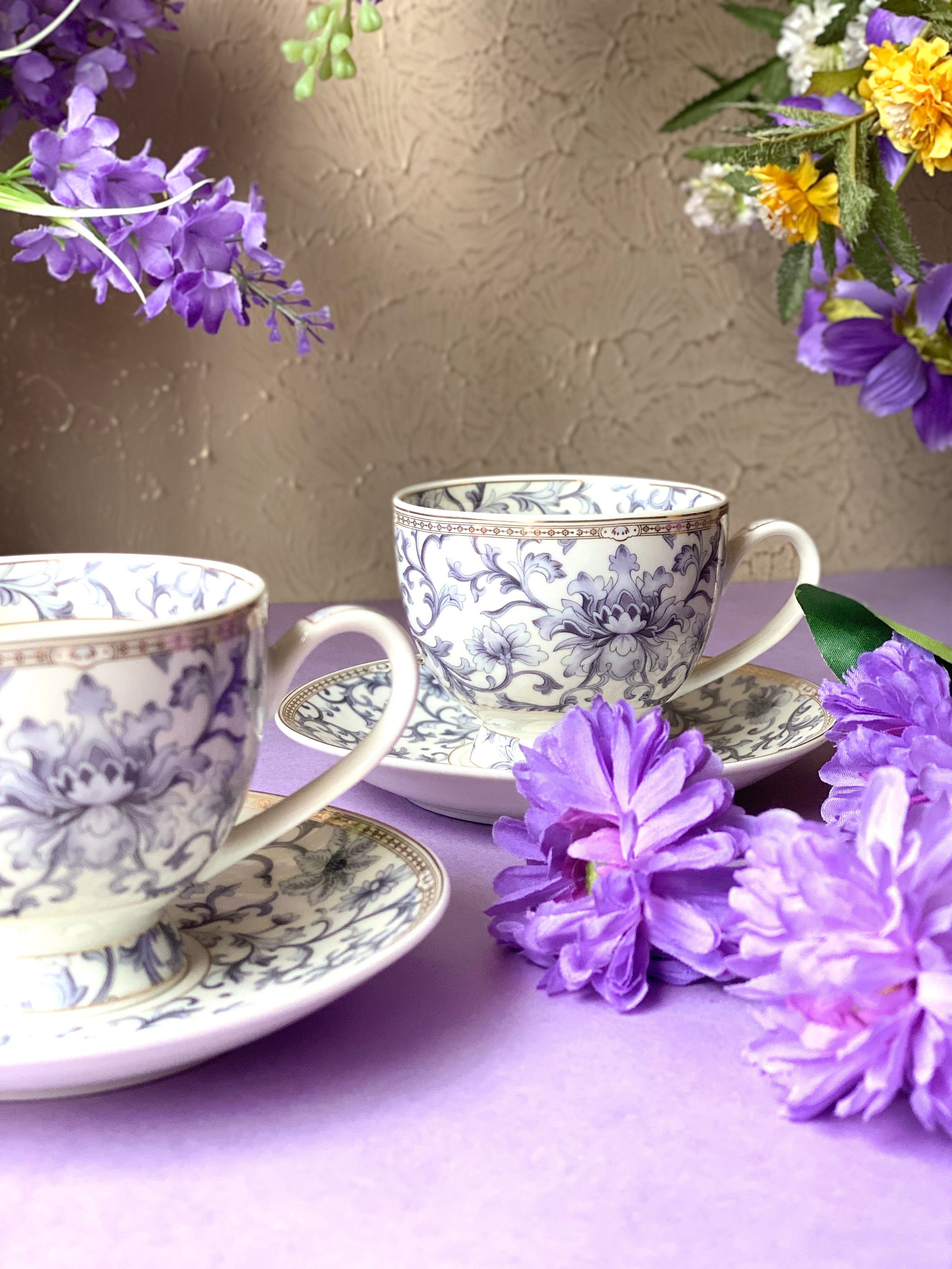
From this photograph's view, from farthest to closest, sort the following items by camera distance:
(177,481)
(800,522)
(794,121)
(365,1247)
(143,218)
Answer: (800,522)
(177,481)
(794,121)
(143,218)
(365,1247)

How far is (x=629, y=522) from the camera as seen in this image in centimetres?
45

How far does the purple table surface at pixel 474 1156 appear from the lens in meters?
0.25

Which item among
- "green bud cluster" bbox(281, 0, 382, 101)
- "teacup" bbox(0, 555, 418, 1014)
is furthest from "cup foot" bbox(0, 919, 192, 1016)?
"green bud cluster" bbox(281, 0, 382, 101)

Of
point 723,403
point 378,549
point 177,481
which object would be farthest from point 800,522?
point 177,481

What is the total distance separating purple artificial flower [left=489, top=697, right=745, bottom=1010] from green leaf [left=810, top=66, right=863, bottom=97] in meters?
0.40

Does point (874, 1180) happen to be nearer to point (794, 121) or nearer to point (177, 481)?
point (794, 121)

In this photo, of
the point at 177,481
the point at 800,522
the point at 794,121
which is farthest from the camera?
the point at 800,522

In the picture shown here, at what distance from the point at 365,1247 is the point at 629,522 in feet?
0.86

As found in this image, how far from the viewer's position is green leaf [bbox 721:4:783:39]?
0.77 metres

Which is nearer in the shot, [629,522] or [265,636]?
[265,636]

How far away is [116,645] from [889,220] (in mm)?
457

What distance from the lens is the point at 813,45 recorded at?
0.75 m

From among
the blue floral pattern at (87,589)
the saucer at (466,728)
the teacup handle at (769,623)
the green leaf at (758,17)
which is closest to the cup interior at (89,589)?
the blue floral pattern at (87,589)

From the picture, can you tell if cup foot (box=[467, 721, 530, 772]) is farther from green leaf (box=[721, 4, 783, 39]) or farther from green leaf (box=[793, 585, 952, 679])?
green leaf (box=[721, 4, 783, 39])
